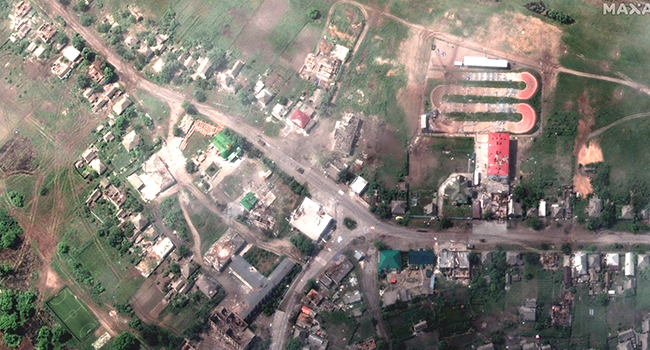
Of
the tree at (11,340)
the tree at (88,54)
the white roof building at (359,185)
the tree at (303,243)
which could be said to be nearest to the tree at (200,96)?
the tree at (88,54)

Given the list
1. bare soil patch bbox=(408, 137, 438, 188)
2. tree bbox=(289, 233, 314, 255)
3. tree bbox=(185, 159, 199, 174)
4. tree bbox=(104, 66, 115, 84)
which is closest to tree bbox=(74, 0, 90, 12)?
tree bbox=(104, 66, 115, 84)

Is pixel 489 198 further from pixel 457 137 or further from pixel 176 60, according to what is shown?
pixel 176 60

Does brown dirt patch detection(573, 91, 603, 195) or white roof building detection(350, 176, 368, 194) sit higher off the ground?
brown dirt patch detection(573, 91, 603, 195)

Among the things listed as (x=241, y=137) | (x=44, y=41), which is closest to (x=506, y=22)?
(x=241, y=137)

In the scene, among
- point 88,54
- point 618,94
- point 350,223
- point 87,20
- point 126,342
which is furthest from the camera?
point 87,20

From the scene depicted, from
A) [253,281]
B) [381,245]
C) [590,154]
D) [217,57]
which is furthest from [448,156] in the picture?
[217,57]

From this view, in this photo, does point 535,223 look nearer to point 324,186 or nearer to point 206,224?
point 324,186

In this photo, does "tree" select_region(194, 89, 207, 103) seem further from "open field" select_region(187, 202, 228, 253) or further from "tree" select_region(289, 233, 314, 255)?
"tree" select_region(289, 233, 314, 255)
